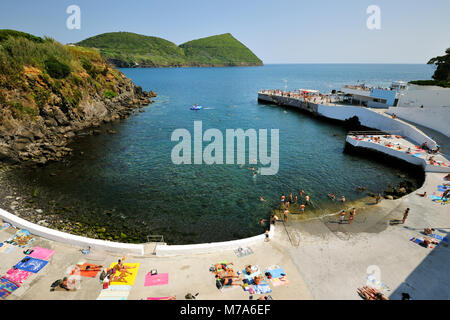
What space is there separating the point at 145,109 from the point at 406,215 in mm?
75451

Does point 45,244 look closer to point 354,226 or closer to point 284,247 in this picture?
point 284,247

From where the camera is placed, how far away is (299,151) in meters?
44.8

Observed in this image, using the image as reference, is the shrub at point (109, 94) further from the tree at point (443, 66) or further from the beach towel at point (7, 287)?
the tree at point (443, 66)

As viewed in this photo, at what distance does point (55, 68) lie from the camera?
50.8 metres

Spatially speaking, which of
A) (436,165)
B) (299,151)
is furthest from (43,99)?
(436,165)

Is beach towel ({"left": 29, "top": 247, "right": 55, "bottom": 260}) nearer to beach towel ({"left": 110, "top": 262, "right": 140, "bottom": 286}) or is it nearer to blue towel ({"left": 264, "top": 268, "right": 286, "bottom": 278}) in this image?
beach towel ({"left": 110, "top": 262, "right": 140, "bottom": 286})

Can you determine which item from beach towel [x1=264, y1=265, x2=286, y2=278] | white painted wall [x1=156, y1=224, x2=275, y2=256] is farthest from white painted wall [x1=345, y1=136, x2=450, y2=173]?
beach towel [x1=264, y1=265, x2=286, y2=278]

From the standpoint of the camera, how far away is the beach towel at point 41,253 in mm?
15750

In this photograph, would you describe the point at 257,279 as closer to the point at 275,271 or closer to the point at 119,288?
the point at 275,271

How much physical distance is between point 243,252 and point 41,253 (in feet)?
46.2

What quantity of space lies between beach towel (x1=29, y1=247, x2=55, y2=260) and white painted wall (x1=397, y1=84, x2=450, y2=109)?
6883 centimetres

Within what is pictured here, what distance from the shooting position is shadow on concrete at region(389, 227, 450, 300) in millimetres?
14102

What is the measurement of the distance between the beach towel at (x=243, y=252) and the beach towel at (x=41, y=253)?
12.9 meters

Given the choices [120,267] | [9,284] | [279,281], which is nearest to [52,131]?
[9,284]
